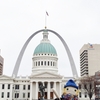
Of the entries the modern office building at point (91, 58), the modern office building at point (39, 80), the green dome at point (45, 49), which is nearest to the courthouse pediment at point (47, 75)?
the modern office building at point (39, 80)

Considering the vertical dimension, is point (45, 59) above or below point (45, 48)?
below

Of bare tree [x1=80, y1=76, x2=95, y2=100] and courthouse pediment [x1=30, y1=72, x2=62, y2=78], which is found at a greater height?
courthouse pediment [x1=30, y1=72, x2=62, y2=78]

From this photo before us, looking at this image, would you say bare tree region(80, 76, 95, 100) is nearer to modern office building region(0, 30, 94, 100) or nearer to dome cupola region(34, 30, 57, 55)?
modern office building region(0, 30, 94, 100)

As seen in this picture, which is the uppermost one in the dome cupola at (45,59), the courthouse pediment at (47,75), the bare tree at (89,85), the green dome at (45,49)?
the green dome at (45,49)

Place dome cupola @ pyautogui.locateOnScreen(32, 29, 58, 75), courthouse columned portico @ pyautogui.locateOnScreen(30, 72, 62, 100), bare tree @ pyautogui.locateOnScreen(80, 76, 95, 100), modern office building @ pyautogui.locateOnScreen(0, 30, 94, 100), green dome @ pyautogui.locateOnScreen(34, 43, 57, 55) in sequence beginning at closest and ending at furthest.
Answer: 1. bare tree @ pyautogui.locateOnScreen(80, 76, 95, 100)
2. courthouse columned portico @ pyautogui.locateOnScreen(30, 72, 62, 100)
3. modern office building @ pyautogui.locateOnScreen(0, 30, 94, 100)
4. dome cupola @ pyautogui.locateOnScreen(32, 29, 58, 75)
5. green dome @ pyautogui.locateOnScreen(34, 43, 57, 55)

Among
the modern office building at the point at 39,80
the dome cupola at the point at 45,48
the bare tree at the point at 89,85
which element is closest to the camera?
the bare tree at the point at 89,85

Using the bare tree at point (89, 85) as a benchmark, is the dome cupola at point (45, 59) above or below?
above

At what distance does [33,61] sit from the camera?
11950 cm

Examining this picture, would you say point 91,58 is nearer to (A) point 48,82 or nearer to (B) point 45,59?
(B) point 45,59

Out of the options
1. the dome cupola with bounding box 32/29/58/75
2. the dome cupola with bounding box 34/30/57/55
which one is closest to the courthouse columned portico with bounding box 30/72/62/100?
the dome cupola with bounding box 32/29/58/75

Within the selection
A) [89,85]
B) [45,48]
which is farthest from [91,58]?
[89,85]

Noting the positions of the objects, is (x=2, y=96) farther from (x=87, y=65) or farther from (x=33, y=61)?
(x=87, y=65)

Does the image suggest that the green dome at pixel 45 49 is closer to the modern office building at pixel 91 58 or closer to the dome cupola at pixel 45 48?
the dome cupola at pixel 45 48

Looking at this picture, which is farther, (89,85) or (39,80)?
(39,80)
